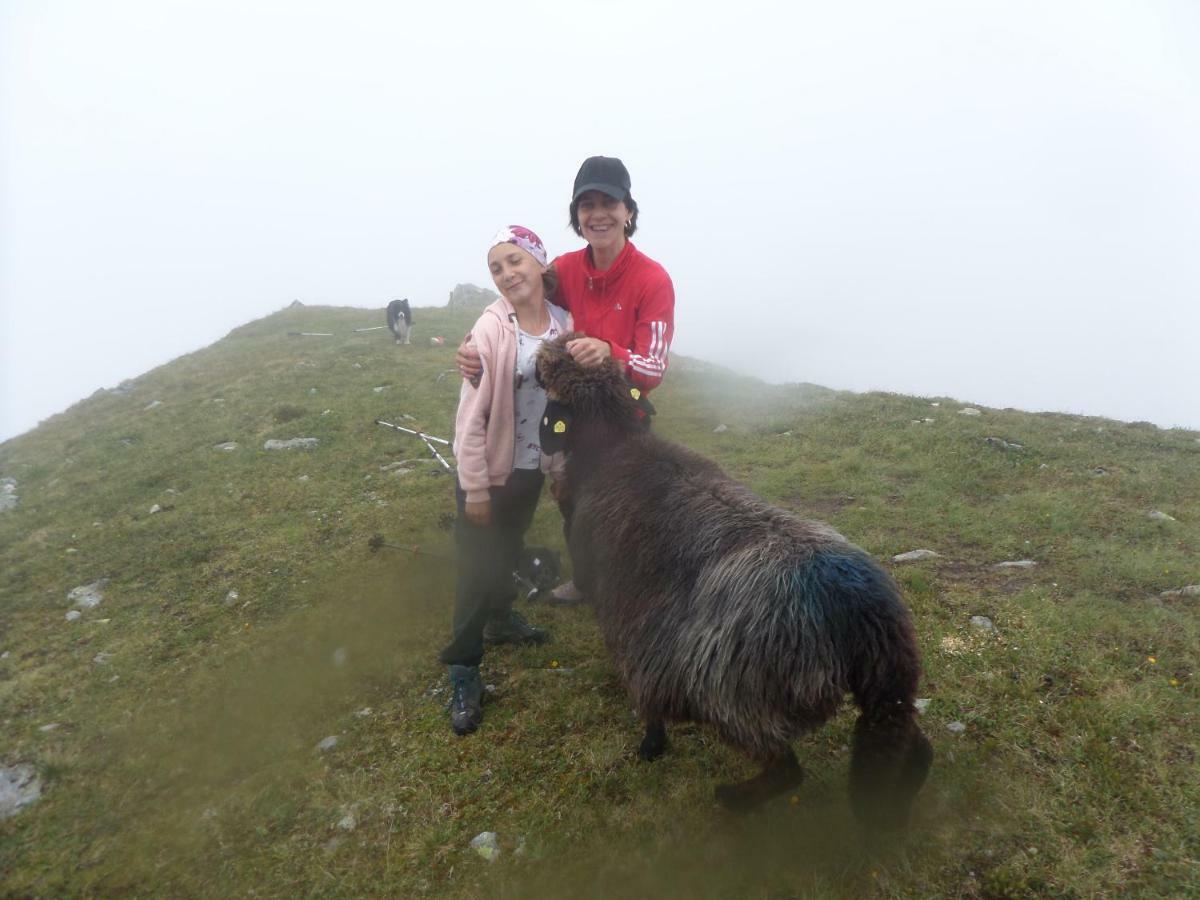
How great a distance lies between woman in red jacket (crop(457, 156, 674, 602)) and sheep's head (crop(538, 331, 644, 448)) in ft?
0.43

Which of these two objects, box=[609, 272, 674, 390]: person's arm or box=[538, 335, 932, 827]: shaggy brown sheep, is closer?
box=[538, 335, 932, 827]: shaggy brown sheep

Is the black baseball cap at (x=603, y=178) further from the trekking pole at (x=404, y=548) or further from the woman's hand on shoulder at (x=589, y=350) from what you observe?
the trekking pole at (x=404, y=548)

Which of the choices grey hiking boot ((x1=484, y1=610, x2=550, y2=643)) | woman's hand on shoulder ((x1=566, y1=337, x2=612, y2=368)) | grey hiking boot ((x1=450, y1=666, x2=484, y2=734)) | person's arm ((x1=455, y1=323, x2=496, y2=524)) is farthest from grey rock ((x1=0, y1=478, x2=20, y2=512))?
woman's hand on shoulder ((x1=566, y1=337, x2=612, y2=368))

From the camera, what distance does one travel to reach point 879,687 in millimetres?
2953

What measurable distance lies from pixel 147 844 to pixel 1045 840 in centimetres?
539

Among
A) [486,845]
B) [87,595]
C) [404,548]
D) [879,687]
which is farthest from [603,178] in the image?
[87,595]

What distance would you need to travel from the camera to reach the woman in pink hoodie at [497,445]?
4332 millimetres

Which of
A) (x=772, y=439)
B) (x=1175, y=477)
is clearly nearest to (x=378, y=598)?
(x=772, y=439)

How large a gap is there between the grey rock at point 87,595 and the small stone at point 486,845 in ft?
19.4

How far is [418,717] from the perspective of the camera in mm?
4750

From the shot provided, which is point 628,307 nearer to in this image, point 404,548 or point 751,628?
point 751,628

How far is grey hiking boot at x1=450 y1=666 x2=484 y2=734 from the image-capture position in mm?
4531

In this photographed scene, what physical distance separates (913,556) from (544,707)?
405cm

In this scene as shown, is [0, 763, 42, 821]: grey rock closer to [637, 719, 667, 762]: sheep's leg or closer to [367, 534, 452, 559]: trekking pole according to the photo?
[367, 534, 452, 559]: trekking pole
